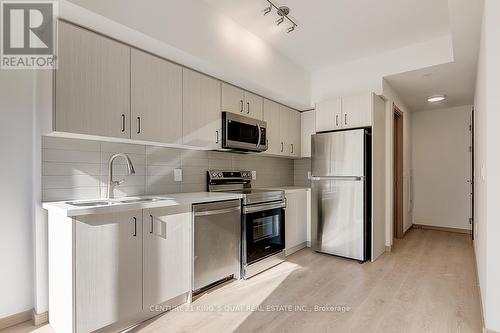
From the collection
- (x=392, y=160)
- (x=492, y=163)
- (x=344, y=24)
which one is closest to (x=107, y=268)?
(x=492, y=163)

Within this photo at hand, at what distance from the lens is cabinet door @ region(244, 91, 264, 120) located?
3.37 meters

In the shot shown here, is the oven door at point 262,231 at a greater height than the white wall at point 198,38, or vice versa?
the white wall at point 198,38

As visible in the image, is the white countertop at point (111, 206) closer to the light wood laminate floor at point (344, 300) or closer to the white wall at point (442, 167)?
the light wood laminate floor at point (344, 300)

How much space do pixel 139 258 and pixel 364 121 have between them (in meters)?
2.91

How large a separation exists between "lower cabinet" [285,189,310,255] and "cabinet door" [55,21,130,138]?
218 cm

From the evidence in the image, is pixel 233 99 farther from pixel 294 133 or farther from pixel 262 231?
pixel 262 231

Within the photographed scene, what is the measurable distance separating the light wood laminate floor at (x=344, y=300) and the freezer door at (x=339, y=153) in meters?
1.12

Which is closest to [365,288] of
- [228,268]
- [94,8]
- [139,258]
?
[228,268]

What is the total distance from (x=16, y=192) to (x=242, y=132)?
6.77ft

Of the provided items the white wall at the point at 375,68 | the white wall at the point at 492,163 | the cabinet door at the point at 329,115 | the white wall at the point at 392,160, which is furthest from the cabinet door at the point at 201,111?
the white wall at the point at 392,160

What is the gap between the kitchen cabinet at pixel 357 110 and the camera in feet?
11.3

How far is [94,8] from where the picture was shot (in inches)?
70.4

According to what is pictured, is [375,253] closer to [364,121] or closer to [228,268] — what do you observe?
[364,121]

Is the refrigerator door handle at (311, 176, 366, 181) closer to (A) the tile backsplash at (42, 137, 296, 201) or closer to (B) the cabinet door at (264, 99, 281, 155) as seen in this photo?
(B) the cabinet door at (264, 99, 281, 155)
